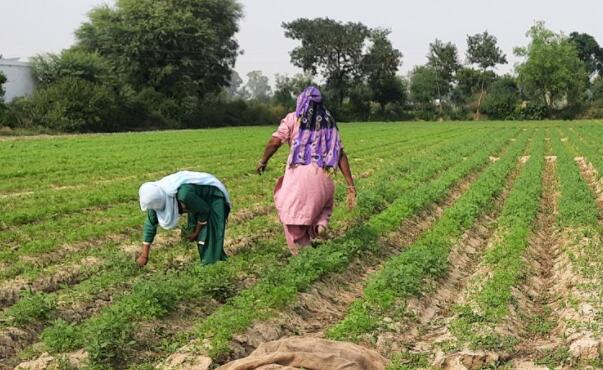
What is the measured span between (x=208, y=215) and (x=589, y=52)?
117 m

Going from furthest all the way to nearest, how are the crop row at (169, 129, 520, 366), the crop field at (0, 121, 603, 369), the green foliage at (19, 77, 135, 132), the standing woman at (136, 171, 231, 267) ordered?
the green foliage at (19, 77, 135, 132)
the standing woman at (136, 171, 231, 267)
the crop row at (169, 129, 520, 366)
the crop field at (0, 121, 603, 369)

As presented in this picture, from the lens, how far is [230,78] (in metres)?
61.5

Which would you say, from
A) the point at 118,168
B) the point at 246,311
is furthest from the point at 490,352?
the point at 118,168

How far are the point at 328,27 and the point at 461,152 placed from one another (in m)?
57.8

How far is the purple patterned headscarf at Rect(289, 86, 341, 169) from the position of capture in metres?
7.42

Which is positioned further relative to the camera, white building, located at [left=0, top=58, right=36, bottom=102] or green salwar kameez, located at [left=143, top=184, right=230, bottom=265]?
white building, located at [left=0, top=58, right=36, bottom=102]

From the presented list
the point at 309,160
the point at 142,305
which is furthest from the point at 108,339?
the point at 309,160

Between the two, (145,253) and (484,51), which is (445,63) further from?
(145,253)

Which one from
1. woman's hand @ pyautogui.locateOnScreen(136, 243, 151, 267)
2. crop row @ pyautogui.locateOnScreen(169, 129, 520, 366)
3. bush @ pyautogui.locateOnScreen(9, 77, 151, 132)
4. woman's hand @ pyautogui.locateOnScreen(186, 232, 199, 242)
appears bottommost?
crop row @ pyautogui.locateOnScreen(169, 129, 520, 366)

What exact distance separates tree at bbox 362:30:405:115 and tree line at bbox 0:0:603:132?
4.4 inches

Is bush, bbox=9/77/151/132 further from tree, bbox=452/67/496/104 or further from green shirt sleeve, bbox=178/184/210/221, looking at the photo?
tree, bbox=452/67/496/104

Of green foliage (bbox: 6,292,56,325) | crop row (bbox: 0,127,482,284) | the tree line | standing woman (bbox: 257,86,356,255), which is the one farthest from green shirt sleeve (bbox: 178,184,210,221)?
the tree line

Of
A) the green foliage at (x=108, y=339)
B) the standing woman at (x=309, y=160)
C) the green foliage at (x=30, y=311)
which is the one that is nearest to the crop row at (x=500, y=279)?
the standing woman at (x=309, y=160)

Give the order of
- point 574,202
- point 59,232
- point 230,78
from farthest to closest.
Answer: point 230,78 < point 574,202 < point 59,232
